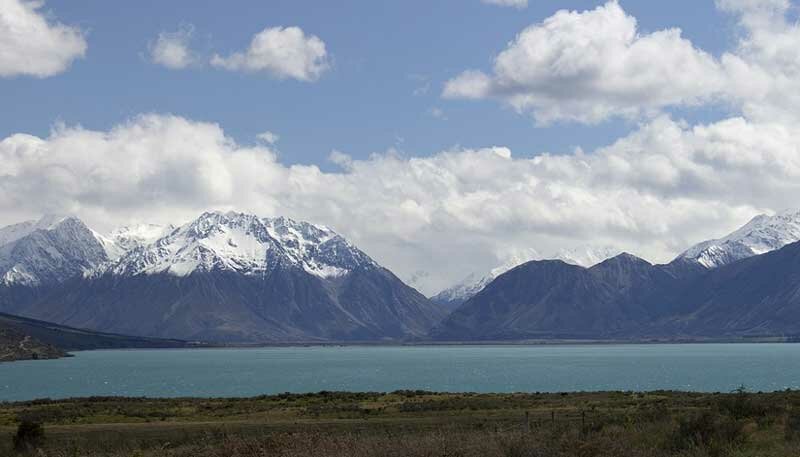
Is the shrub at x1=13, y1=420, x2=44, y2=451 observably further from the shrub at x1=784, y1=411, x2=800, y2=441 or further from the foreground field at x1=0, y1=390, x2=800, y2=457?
the shrub at x1=784, y1=411, x2=800, y2=441

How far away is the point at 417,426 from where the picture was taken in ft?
160

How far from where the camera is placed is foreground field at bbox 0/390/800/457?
26.0 meters

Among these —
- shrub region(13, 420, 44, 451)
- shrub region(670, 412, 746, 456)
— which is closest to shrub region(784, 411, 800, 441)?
shrub region(670, 412, 746, 456)

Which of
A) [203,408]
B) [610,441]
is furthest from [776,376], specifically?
[610,441]

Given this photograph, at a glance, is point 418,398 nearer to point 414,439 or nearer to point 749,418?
point 749,418

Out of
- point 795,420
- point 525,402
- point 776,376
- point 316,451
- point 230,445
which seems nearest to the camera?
point 316,451

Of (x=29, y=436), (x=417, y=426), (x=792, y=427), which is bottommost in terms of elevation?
(x=29, y=436)

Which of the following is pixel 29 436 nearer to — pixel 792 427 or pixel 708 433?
pixel 708 433

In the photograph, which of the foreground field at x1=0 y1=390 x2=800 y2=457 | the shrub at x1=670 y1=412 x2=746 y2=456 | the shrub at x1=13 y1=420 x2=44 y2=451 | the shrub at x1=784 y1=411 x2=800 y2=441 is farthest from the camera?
the shrub at x1=13 y1=420 x2=44 y2=451

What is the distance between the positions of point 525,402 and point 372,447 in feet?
158

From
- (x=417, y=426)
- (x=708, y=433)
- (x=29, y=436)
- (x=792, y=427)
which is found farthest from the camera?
(x=417, y=426)

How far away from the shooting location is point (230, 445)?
88.0 feet

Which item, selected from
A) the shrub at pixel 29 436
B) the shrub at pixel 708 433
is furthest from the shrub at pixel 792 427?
the shrub at pixel 29 436

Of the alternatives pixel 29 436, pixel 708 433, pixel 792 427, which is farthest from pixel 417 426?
pixel 708 433
